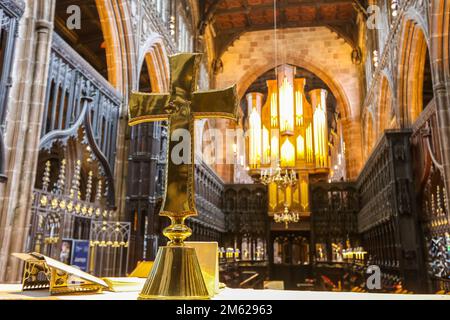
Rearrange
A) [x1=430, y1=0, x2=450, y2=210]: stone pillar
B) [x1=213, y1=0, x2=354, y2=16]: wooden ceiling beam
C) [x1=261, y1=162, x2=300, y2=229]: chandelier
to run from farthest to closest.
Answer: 1. [x1=213, y1=0, x2=354, y2=16]: wooden ceiling beam
2. [x1=261, y1=162, x2=300, y2=229]: chandelier
3. [x1=430, y1=0, x2=450, y2=210]: stone pillar

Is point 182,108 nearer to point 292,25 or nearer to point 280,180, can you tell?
point 280,180

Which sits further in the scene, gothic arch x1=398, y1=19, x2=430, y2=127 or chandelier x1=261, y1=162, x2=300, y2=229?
chandelier x1=261, y1=162, x2=300, y2=229

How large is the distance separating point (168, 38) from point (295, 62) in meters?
9.34

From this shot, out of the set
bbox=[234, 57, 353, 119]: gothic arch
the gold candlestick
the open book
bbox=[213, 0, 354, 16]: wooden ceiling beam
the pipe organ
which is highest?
bbox=[213, 0, 354, 16]: wooden ceiling beam

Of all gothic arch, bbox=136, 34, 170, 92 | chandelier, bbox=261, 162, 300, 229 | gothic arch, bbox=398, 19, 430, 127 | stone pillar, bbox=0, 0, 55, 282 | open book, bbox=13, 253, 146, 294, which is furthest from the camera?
gothic arch, bbox=136, 34, 170, 92

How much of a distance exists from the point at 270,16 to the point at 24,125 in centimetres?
1629

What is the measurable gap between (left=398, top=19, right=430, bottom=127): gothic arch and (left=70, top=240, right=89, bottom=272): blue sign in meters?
8.94

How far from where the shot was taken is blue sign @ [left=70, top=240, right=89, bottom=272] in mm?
6781

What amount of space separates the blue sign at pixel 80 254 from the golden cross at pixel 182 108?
19.3 feet

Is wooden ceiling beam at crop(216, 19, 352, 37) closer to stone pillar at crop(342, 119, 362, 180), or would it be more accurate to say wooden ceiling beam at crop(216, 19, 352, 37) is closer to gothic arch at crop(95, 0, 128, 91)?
stone pillar at crop(342, 119, 362, 180)

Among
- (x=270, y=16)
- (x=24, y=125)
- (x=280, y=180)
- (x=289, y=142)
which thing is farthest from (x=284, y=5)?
(x=24, y=125)

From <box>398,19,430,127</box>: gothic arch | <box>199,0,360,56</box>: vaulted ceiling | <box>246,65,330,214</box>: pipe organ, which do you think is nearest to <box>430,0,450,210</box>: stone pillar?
<box>398,19,430,127</box>: gothic arch

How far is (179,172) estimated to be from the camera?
142cm
